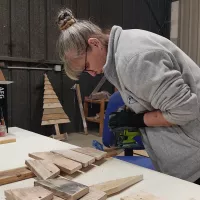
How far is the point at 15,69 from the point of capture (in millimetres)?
3461

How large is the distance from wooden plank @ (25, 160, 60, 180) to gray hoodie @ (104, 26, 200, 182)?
450 millimetres

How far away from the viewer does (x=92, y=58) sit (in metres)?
1.26

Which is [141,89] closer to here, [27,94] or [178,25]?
[27,94]

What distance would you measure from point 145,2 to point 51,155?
4610mm

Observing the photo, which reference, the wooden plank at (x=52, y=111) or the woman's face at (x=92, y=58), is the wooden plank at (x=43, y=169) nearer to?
the woman's face at (x=92, y=58)

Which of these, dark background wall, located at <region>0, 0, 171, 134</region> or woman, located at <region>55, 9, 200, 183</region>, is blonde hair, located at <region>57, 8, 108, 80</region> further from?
dark background wall, located at <region>0, 0, 171, 134</region>

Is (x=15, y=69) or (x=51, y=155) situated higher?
(x=15, y=69)

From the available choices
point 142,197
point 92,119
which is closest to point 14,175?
point 142,197

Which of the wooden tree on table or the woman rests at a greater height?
the woman

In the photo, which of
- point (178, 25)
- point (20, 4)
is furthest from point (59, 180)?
point (178, 25)

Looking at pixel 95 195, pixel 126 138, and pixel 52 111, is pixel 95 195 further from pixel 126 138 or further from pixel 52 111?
pixel 52 111

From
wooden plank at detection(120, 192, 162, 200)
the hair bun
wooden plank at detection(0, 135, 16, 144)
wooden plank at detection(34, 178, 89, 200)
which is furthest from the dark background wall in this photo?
wooden plank at detection(120, 192, 162, 200)

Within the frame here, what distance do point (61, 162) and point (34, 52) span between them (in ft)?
9.41

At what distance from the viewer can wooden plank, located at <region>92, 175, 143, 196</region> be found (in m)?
0.81
